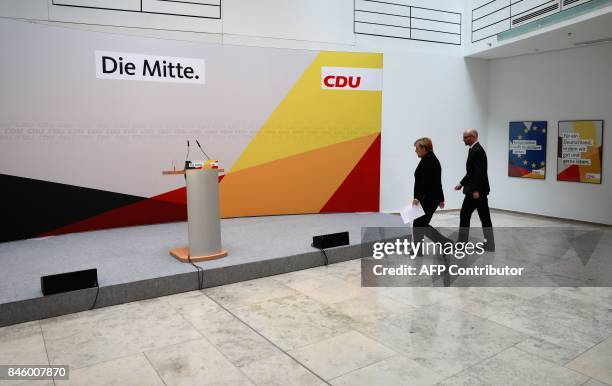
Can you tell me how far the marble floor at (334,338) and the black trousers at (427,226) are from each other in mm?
843

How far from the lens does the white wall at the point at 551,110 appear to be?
25.4 ft

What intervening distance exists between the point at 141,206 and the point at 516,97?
7.06 m

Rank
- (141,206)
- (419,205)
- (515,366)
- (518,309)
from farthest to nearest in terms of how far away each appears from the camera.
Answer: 1. (141,206)
2. (419,205)
3. (518,309)
4. (515,366)

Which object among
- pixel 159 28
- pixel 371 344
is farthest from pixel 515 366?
pixel 159 28

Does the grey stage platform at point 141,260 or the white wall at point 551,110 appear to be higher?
the white wall at point 551,110

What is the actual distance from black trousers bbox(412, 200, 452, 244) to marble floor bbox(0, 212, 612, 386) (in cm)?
84

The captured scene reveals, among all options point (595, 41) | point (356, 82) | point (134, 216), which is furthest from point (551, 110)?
point (134, 216)

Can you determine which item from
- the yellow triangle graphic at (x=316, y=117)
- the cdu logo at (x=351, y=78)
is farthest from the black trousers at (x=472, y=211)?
the cdu logo at (x=351, y=78)

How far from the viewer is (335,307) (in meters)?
4.18

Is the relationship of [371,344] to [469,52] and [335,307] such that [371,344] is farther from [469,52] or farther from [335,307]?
[469,52]

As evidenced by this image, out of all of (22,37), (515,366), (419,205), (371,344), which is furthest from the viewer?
(22,37)

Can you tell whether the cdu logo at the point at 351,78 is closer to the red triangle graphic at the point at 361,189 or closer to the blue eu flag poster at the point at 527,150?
the red triangle graphic at the point at 361,189

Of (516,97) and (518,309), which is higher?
(516,97)
